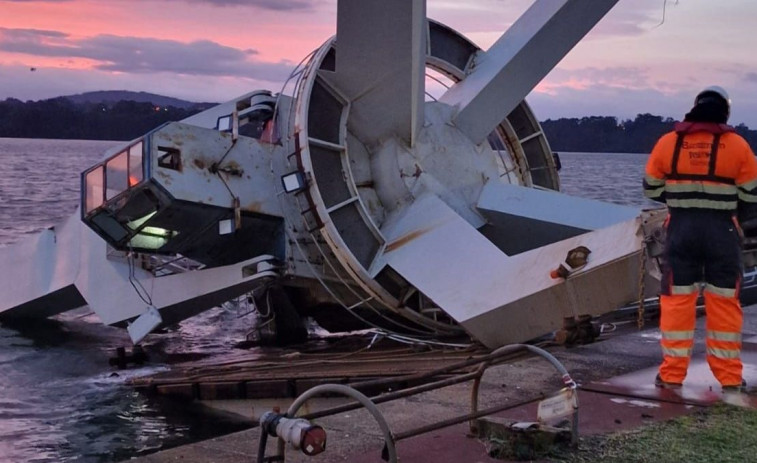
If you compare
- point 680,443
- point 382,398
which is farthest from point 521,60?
point 382,398

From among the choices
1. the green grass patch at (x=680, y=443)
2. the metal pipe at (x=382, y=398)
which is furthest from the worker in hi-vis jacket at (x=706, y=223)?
the metal pipe at (x=382, y=398)

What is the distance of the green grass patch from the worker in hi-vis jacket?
881 millimetres

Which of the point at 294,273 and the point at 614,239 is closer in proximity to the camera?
the point at 614,239

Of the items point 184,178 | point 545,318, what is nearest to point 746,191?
point 545,318

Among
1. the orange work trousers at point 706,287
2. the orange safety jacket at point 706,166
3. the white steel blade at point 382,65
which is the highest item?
the white steel blade at point 382,65

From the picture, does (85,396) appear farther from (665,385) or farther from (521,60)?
(665,385)

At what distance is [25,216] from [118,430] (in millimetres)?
30219

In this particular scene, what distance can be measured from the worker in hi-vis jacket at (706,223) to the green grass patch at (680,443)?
88 cm

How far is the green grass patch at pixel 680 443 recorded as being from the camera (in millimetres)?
5035

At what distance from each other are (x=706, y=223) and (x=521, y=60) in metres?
6.29

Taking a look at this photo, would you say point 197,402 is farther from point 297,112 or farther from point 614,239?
point 614,239

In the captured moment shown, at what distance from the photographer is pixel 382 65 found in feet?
37.1

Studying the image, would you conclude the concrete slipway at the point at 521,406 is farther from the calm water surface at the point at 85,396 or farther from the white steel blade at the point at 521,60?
the white steel blade at the point at 521,60

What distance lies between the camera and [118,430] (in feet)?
33.9
